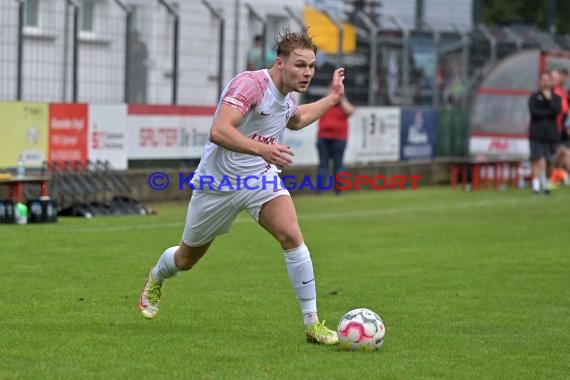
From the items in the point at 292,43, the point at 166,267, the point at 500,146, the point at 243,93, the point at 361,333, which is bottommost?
the point at 361,333

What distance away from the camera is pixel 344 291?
37.6ft

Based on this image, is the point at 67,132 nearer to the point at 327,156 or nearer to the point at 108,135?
the point at 108,135

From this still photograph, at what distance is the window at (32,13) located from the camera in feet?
65.1

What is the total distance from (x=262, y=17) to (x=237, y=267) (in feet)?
38.2

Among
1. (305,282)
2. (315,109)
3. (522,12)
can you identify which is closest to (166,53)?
(315,109)

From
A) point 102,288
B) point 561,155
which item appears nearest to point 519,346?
point 102,288

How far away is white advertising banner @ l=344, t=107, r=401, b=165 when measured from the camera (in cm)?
2619

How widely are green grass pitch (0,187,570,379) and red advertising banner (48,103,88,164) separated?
1753 millimetres

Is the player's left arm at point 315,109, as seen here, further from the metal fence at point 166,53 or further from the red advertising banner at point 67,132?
the metal fence at point 166,53

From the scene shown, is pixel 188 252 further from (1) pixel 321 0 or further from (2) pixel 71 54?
(1) pixel 321 0

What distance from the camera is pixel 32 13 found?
20125 millimetres

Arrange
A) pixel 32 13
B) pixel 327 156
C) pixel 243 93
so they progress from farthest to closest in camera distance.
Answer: pixel 327 156 → pixel 32 13 → pixel 243 93

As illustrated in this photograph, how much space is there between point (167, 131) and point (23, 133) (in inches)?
128

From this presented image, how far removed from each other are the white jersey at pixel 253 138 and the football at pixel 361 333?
3.55ft
